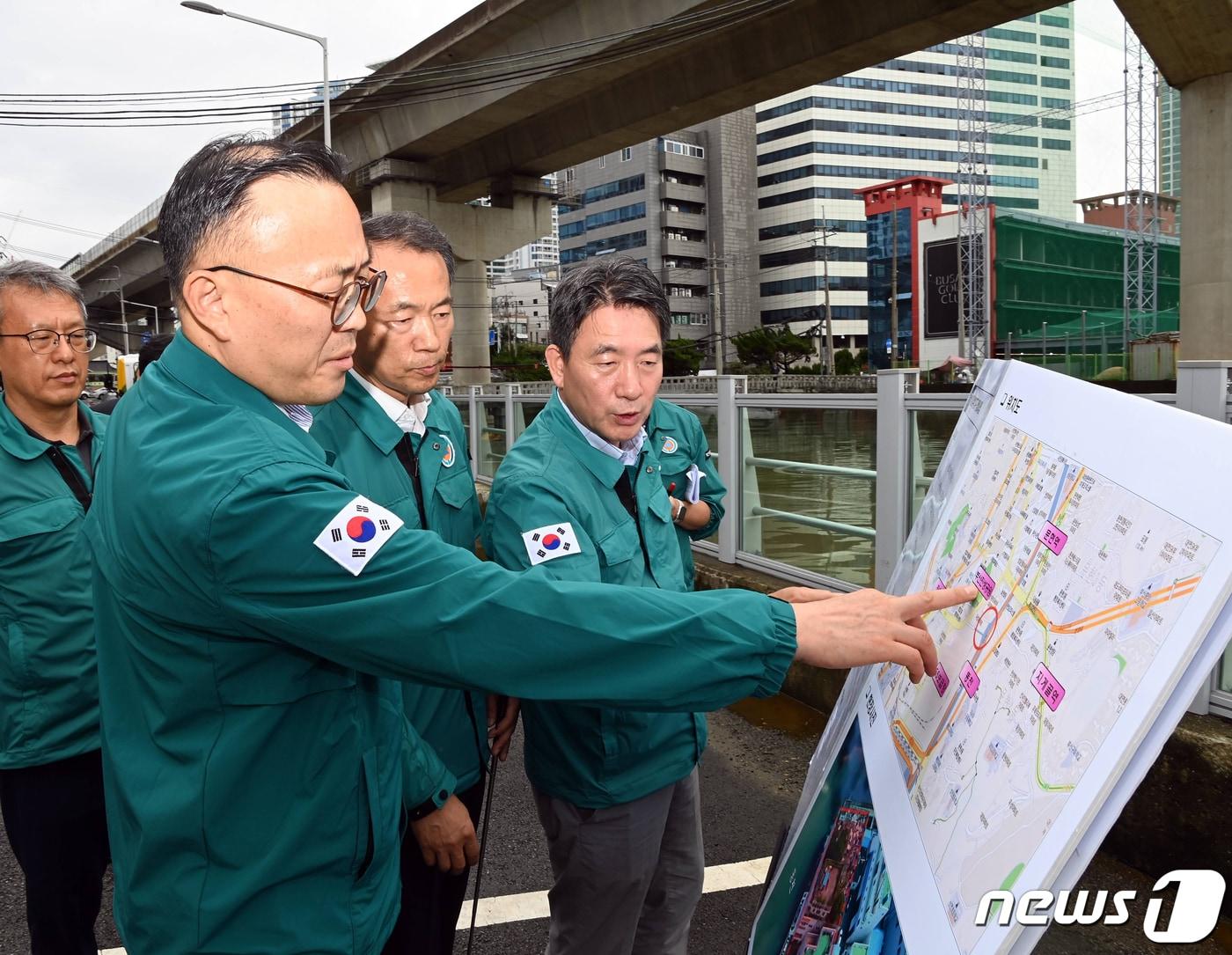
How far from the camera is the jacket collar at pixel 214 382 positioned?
4.26 ft

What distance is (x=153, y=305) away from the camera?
56.7 metres

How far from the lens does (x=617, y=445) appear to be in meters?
2.20

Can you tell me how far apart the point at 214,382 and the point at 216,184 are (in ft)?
0.92

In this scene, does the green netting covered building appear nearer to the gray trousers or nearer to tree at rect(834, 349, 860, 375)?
tree at rect(834, 349, 860, 375)

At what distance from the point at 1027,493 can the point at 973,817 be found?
42 centimetres

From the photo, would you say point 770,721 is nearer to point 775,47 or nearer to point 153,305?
point 775,47

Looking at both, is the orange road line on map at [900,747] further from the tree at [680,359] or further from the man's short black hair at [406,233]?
the tree at [680,359]

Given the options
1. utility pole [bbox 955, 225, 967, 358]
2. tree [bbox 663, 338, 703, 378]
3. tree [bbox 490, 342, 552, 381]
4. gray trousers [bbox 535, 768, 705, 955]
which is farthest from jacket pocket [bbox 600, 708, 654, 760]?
tree [bbox 663, 338, 703, 378]

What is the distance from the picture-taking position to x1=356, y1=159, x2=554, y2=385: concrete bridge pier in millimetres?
20266

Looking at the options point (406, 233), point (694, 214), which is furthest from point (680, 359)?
point (406, 233)

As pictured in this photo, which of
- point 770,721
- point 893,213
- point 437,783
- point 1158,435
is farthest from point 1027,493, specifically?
point 893,213

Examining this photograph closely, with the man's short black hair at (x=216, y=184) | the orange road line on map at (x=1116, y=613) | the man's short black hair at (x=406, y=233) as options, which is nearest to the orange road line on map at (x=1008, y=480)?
the orange road line on map at (x=1116, y=613)

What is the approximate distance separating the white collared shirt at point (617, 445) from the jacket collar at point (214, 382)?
0.86 m

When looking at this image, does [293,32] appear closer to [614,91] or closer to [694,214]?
[614,91]
